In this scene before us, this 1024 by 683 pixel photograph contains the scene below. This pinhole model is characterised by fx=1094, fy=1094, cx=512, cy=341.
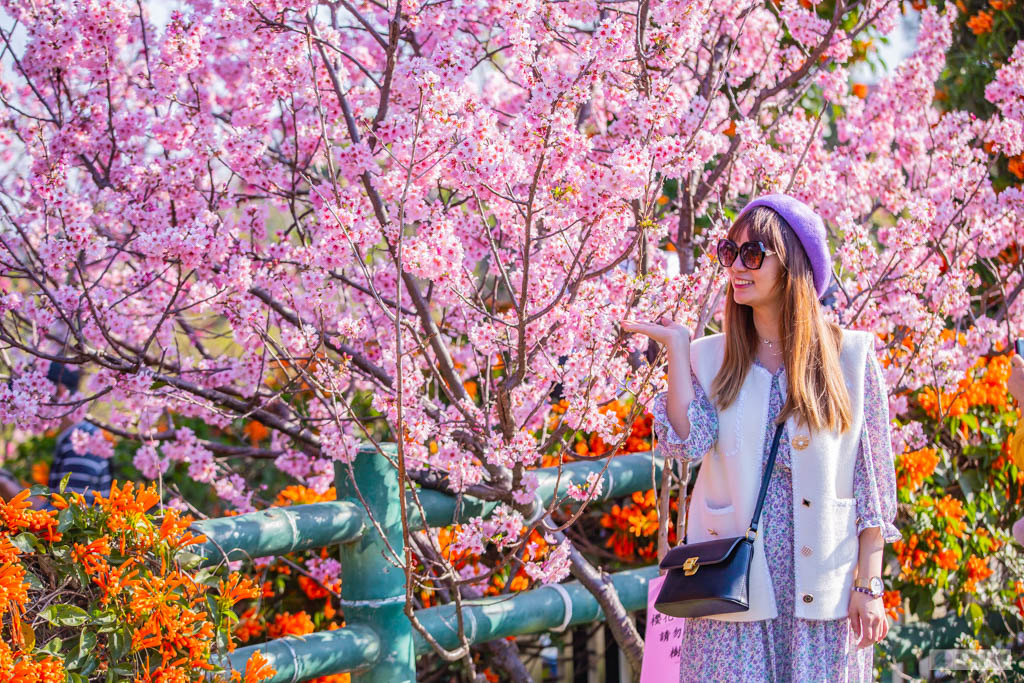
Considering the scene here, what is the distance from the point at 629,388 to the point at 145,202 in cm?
155

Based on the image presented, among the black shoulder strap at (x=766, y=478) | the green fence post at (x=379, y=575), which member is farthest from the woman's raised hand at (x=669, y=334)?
the green fence post at (x=379, y=575)

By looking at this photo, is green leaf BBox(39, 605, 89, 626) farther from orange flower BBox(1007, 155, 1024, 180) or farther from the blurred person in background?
orange flower BBox(1007, 155, 1024, 180)

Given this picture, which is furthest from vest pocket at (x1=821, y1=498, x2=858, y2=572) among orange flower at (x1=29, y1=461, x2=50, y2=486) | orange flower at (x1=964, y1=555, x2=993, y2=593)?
orange flower at (x1=29, y1=461, x2=50, y2=486)

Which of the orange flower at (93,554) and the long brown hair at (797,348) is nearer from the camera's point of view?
the orange flower at (93,554)

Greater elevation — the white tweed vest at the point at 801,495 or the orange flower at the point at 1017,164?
the orange flower at the point at 1017,164

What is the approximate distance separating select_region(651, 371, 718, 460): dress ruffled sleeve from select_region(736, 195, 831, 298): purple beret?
371 millimetres

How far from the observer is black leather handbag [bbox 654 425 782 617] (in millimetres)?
2115

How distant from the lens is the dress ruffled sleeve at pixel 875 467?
225 centimetres

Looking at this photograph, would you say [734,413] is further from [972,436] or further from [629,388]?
[972,436]

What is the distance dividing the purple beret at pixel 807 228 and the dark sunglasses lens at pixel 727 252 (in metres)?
0.07

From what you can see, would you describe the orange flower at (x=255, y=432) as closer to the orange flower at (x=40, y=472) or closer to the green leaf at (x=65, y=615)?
the orange flower at (x=40, y=472)

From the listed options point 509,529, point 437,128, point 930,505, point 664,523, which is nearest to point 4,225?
point 437,128

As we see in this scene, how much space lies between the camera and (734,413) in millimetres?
2297

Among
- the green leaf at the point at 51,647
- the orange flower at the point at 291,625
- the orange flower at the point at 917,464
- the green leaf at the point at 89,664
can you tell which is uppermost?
the orange flower at the point at 917,464
